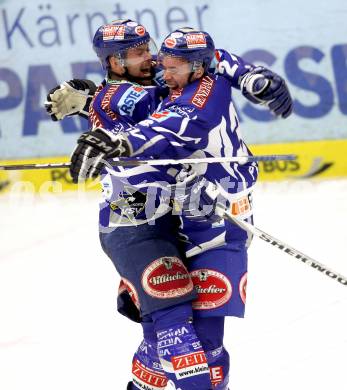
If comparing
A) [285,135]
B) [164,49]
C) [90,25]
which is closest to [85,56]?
[90,25]

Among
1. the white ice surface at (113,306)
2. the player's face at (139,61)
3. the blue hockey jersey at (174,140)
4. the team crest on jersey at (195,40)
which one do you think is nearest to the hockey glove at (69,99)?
the blue hockey jersey at (174,140)

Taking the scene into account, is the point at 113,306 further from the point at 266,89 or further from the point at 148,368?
the point at 266,89

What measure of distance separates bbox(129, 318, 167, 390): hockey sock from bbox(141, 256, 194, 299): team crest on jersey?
0.76 feet

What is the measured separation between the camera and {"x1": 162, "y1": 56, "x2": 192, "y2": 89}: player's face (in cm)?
323

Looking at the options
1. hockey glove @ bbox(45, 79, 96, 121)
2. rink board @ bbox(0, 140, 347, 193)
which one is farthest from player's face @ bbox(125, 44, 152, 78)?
rink board @ bbox(0, 140, 347, 193)

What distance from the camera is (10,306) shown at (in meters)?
5.15

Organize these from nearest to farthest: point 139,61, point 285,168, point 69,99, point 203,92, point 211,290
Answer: point 203,92 → point 211,290 → point 139,61 → point 69,99 → point 285,168

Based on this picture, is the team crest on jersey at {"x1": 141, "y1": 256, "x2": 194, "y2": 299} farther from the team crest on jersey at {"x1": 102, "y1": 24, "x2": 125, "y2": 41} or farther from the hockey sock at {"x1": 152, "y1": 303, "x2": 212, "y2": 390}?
the team crest on jersey at {"x1": 102, "y1": 24, "x2": 125, "y2": 41}

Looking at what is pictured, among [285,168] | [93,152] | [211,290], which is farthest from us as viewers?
[285,168]

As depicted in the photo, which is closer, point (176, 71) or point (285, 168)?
point (176, 71)

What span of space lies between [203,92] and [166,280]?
62cm

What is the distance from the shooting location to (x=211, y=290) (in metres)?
3.32

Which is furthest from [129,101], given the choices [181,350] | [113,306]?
[113,306]

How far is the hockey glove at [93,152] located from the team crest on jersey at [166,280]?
1.63 ft
